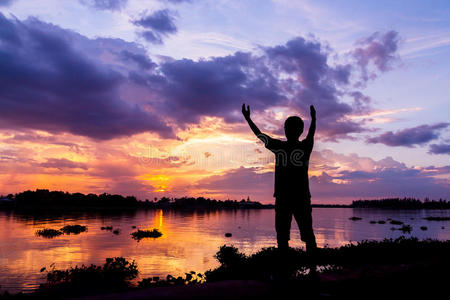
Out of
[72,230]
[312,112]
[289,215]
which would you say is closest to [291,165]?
[289,215]

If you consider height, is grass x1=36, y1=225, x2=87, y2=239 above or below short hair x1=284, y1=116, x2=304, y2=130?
below

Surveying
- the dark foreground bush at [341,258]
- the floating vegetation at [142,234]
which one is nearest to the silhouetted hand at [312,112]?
the dark foreground bush at [341,258]

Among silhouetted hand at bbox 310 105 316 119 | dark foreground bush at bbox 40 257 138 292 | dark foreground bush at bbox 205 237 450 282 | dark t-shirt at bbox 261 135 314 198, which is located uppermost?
silhouetted hand at bbox 310 105 316 119

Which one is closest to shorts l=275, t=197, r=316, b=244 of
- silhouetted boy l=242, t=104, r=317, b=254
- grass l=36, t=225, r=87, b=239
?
silhouetted boy l=242, t=104, r=317, b=254

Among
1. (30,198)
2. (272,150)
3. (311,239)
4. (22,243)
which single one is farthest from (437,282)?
(30,198)

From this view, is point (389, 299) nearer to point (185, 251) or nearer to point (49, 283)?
point (49, 283)

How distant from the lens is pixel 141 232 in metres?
51.6

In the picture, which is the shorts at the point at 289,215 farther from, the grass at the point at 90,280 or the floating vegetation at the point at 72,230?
the floating vegetation at the point at 72,230

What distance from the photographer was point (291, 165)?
619 cm

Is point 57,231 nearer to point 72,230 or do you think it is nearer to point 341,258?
point 72,230

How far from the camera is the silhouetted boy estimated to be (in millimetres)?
6148

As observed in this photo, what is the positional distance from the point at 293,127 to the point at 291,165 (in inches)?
30.6

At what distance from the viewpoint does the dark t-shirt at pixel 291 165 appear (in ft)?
20.2

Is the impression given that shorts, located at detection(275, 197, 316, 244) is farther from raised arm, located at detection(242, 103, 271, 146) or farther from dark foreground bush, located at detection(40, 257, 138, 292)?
dark foreground bush, located at detection(40, 257, 138, 292)
